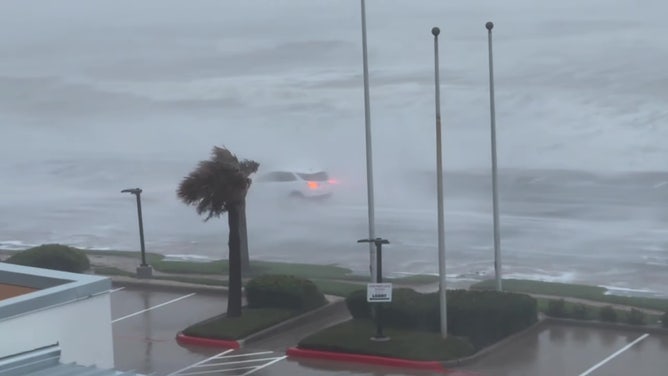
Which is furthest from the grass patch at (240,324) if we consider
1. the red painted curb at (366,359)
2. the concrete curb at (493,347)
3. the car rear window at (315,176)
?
the car rear window at (315,176)

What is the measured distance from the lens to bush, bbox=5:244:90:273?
1817 cm

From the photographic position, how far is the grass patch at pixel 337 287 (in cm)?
1664

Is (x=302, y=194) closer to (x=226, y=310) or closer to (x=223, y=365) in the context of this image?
(x=226, y=310)

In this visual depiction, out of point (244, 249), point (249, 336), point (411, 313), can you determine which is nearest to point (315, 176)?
point (244, 249)

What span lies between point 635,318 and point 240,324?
4.55m

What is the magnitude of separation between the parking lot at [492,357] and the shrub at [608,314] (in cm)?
18

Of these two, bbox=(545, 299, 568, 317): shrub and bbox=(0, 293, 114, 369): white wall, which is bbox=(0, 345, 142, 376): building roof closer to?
bbox=(0, 293, 114, 369): white wall

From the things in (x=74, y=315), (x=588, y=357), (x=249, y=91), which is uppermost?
(x=249, y=91)

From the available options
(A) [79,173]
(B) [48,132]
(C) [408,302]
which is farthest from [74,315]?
(B) [48,132]

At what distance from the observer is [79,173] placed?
122 feet

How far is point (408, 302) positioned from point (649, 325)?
2.72 metres

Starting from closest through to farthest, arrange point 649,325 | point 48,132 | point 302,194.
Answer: point 649,325
point 302,194
point 48,132

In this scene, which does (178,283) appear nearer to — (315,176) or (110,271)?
(110,271)

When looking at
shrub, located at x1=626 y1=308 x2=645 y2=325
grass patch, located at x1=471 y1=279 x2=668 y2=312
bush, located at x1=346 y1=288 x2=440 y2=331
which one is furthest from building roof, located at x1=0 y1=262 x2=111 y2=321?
grass patch, located at x1=471 y1=279 x2=668 y2=312
